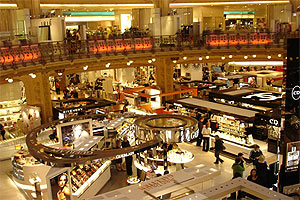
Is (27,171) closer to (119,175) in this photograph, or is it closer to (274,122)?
(119,175)

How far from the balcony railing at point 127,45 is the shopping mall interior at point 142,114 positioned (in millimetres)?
54

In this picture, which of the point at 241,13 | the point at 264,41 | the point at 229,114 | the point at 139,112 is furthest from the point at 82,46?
the point at 241,13

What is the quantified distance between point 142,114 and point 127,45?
11.9 ft

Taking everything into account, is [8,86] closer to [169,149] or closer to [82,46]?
[82,46]

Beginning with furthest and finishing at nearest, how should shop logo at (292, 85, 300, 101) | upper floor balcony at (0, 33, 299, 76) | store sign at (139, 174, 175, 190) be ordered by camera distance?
upper floor balcony at (0, 33, 299, 76) < shop logo at (292, 85, 300, 101) < store sign at (139, 174, 175, 190)

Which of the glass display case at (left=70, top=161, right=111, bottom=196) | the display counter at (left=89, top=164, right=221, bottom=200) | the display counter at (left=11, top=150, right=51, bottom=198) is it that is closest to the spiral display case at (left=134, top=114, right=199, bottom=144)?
the glass display case at (left=70, top=161, right=111, bottom=196)

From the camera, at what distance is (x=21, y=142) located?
47.3 ft

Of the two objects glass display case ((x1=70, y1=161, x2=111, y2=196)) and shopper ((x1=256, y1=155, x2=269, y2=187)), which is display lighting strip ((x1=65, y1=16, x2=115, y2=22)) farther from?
shopper ((x1=256, y1=155, x2=269, y2=187))

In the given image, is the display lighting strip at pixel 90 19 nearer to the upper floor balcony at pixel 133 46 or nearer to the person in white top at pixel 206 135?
the upper floor balcony at pixel 133 46

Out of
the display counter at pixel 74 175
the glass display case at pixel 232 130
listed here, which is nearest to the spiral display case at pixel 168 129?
the display counter at pixel 74 175

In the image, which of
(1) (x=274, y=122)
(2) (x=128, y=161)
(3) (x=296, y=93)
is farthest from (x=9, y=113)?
(3) (x=296, y=93)

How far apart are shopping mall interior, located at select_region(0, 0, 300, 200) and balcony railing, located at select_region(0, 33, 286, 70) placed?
2.1 inches

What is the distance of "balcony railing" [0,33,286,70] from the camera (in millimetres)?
14055

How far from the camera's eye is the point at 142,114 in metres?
17.5
